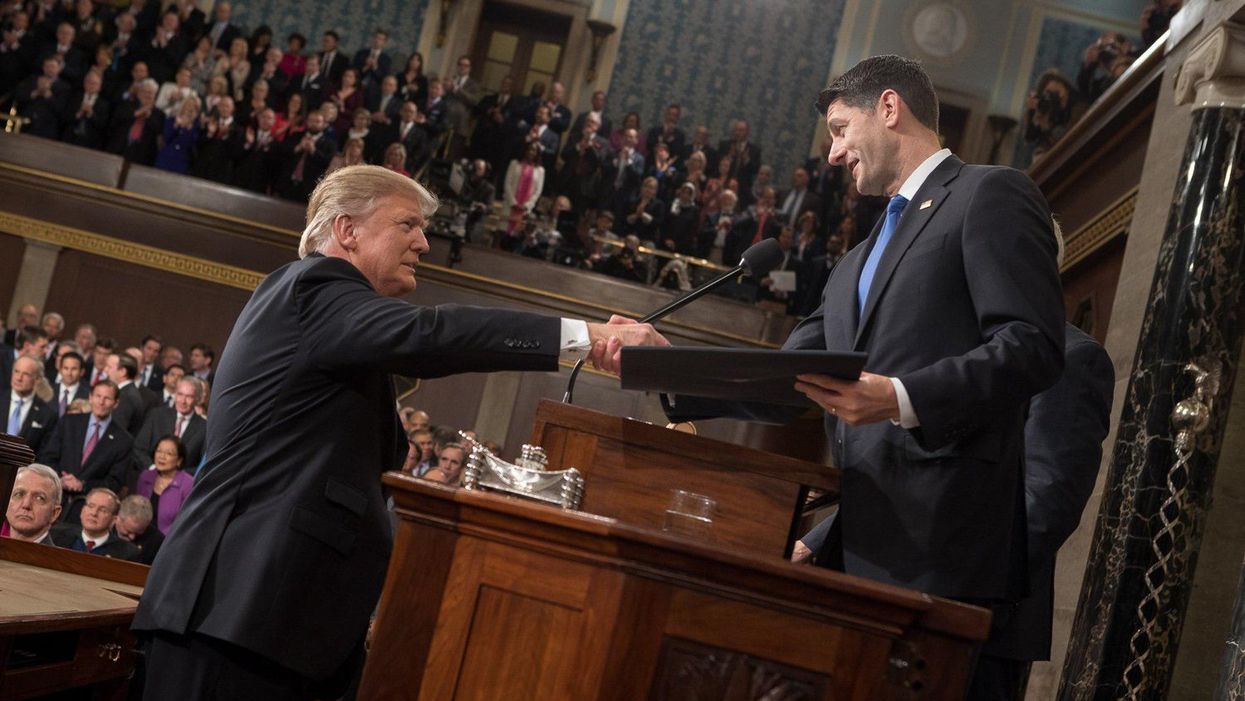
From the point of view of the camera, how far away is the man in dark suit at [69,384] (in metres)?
8.55

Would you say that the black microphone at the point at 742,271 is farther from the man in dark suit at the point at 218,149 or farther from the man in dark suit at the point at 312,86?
the man in dark suit at the point at 312,86

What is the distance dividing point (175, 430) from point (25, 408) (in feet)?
2.79

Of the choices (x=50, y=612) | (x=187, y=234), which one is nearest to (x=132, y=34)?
(x=187, y=234)

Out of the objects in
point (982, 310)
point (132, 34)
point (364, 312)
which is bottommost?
point (364, 312)

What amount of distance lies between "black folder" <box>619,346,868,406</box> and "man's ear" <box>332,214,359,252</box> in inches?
32.6

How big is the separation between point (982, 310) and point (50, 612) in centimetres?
196

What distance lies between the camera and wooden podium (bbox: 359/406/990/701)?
1631mm

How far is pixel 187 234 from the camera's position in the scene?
11.8 metres

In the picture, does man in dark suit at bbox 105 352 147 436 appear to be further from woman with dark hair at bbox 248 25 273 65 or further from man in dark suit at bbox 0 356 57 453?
woman with dark hair at bbox 248 25 273 65

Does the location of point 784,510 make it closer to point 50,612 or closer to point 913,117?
point 913,117

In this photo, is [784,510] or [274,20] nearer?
[784,510]

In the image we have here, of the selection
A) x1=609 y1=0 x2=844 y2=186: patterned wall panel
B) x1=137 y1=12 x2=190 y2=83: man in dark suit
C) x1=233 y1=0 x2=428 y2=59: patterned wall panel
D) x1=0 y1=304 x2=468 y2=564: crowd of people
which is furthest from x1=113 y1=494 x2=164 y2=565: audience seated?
x1=233 y1=0 x2=428 y2=59: patterned wall panel

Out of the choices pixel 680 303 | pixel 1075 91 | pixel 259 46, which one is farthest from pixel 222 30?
pixel 680 303

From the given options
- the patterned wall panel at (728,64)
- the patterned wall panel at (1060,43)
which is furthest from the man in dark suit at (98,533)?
the patterned wall panel at (1060,43)
